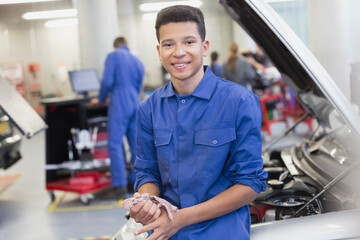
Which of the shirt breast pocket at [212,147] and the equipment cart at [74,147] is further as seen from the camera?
the equipment cart at [74,147]

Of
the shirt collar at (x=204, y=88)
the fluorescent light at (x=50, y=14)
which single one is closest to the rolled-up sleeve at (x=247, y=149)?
the shirt collar at (x=204, y=88)

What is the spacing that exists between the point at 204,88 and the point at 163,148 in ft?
0.83

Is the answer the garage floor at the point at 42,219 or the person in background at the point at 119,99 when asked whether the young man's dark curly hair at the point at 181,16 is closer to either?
the garage floor at the point at 42,219

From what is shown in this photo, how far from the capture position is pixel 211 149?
4.90 ft

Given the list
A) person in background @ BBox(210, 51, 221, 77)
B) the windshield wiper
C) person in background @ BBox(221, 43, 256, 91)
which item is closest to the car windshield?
the windshield wiper

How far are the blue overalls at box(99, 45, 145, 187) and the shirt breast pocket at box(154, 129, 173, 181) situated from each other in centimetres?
360

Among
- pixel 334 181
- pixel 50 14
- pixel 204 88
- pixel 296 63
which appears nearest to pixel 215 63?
pixel 50 14

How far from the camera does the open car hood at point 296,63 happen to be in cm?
157

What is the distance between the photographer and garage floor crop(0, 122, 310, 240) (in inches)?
166

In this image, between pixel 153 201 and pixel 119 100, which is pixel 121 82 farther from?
pixel 153 201

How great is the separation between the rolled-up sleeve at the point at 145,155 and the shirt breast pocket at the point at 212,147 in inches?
8.9

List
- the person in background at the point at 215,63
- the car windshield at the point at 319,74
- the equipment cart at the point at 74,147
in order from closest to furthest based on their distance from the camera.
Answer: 1. the car windshield at the point at 319,74
2. the equipment cart at the point at 74,147
3. the person in background at the point at 215,63

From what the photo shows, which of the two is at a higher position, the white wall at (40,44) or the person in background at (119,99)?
the white wall at (40,44)

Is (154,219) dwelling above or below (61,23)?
below
